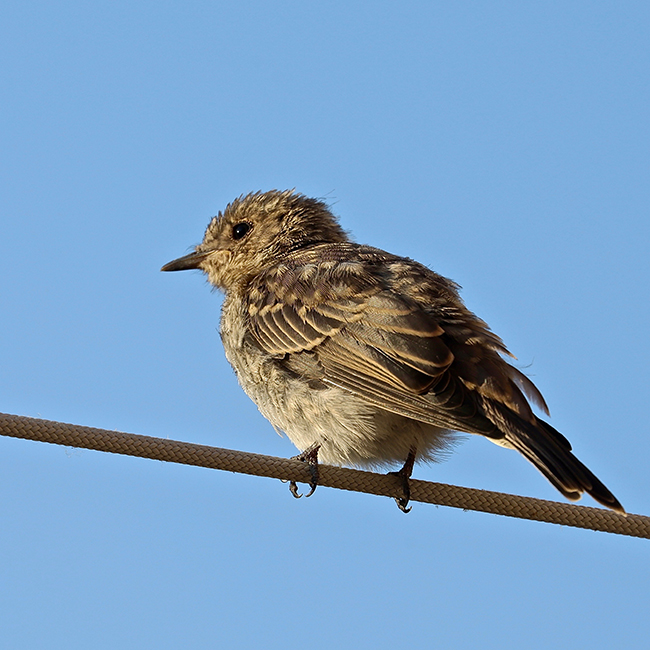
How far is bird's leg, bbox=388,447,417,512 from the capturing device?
543 cm

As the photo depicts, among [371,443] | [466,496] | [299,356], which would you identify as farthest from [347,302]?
[466,496]

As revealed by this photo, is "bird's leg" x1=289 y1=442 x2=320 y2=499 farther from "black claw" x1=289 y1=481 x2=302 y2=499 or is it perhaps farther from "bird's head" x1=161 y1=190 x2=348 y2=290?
"bird's head" x1=161 y1=190 x2=348 y2=290

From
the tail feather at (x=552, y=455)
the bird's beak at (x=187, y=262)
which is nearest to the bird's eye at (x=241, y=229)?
the bird's beak at (x=187, y=262)

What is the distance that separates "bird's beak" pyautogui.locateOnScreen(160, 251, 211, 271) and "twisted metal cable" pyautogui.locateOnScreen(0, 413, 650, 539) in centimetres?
329

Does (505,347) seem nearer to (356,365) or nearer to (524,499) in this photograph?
(356,365)

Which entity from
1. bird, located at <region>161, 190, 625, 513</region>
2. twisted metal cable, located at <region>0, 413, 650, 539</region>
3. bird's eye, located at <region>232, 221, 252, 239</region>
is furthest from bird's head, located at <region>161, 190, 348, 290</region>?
twisted metal cable, located at <region>0, 413, 650, 539</region>

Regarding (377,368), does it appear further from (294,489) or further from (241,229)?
(241,229)

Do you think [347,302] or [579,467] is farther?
[347,302]

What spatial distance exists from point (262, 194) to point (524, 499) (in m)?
4.20

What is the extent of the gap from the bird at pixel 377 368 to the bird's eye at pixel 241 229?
862 mm

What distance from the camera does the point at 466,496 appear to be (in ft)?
15.1

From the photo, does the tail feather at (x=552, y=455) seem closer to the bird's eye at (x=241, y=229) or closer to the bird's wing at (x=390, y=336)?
the bird's wing at (x=390, y=336)

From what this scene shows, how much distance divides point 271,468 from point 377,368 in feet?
3.18

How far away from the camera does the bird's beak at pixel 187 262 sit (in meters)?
8.03
